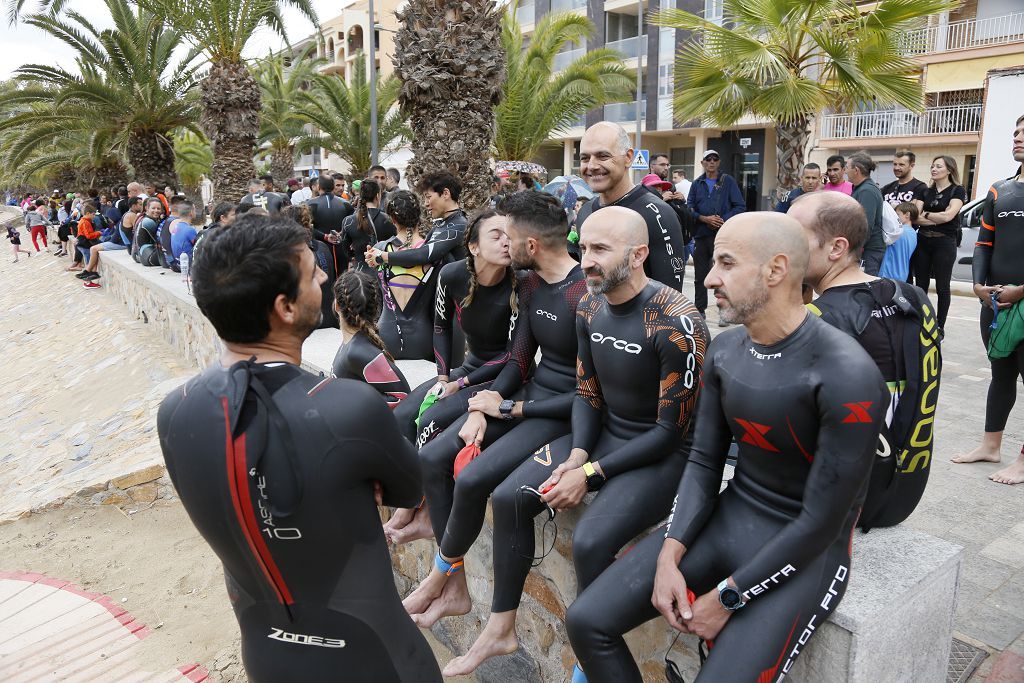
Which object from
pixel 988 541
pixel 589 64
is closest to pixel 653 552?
pixel 988 541

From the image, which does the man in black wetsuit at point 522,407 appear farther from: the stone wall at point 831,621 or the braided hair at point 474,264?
the stone wall at point 831,621

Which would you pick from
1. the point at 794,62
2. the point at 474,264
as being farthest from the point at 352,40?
the point at 474,264

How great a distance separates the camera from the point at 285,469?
69.7 inches

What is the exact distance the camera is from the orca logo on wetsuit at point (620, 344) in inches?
113

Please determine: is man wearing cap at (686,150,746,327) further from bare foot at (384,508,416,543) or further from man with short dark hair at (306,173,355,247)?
bare foot at (384,508,416,543)

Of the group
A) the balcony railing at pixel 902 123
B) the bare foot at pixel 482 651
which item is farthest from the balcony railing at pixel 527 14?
the bare foot at pixel 482 651

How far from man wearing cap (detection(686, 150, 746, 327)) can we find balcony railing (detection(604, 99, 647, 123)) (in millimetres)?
21979

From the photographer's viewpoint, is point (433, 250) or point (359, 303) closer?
point (359, 303)

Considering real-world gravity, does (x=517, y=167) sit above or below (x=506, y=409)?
above

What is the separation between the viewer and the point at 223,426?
5.74 ft

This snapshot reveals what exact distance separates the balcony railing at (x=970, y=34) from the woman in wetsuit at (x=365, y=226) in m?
18.9

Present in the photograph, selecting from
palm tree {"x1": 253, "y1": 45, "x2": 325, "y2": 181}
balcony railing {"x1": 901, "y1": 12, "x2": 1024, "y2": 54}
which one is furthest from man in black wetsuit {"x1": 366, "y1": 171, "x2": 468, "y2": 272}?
palm tree {"x1": 253, "y1": 45, "x2": 325, "y2": 181}

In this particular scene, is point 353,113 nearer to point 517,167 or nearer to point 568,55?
point 517,167

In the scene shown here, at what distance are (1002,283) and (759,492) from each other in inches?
145
